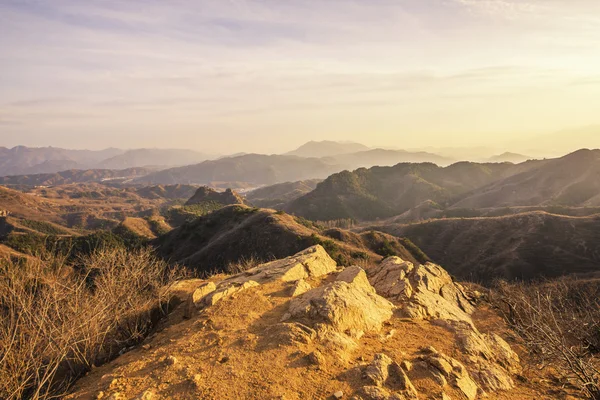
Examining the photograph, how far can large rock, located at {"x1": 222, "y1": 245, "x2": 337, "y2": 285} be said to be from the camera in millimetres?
13869

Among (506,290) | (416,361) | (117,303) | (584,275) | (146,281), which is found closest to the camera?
(416,361)

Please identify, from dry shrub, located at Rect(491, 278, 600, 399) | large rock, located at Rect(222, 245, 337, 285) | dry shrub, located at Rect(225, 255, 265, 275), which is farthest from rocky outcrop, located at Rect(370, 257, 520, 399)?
dry shrub, located at Rect(225, 255, 265, 275)

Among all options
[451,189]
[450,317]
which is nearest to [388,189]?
[451,189]

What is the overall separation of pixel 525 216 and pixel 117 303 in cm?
8046

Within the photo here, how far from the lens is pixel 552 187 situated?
11488 cm

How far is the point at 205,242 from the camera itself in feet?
224

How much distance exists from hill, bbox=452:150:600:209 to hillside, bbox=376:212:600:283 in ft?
140

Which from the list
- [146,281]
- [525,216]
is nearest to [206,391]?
[146,281]

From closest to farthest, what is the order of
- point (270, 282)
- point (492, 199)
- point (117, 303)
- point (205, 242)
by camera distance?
1. point (117, 303)
2. point (270, 282)
3. point (205, 242)
4. point (492, 199)

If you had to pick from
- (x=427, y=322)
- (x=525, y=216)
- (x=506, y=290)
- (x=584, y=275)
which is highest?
(x=427, y=322)

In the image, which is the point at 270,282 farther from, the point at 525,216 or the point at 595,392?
the point at 525,216

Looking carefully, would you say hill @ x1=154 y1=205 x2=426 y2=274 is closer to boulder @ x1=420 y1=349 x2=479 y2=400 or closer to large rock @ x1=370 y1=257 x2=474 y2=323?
large rock @ x1=370 y1=257 x2=474 y2=323

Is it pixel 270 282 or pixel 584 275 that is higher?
pixel 270 282

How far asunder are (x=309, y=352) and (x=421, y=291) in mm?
8017
